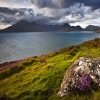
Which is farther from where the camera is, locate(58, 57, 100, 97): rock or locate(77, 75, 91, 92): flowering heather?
locate(58, 57, 100, 97): rock

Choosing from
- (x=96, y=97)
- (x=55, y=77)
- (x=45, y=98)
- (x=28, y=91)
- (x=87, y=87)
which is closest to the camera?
(x=96, y=97)

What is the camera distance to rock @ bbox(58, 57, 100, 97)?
1060 cm

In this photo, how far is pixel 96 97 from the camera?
949cm

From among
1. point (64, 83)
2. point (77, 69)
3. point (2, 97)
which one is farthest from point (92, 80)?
point (2, 97)

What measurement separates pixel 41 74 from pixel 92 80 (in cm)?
558

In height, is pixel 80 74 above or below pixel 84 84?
above

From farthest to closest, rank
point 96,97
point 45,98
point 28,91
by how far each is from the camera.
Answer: point 28,91 → point 45,98 → point 96,97

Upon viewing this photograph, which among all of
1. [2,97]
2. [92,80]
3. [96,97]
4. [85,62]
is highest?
[85,62]

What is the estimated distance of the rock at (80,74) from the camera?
1060cm

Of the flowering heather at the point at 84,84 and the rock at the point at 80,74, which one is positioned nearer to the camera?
the flowering heather at the point at 84,84

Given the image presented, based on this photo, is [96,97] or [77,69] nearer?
[96,97]

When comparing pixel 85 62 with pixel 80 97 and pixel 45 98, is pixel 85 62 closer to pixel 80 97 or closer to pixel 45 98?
pixel 80 97

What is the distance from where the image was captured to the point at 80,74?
432 inches

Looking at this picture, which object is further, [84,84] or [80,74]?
[80,74]
